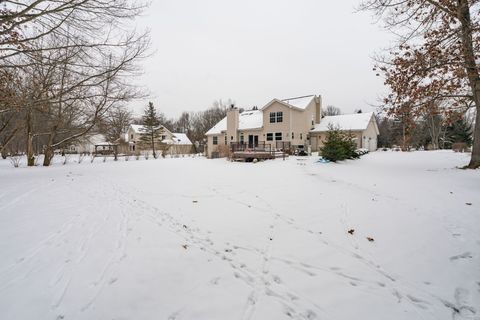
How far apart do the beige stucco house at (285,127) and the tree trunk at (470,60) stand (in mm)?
14768

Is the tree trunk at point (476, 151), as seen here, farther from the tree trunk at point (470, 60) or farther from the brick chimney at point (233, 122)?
the brick chimney at point (233, 122)

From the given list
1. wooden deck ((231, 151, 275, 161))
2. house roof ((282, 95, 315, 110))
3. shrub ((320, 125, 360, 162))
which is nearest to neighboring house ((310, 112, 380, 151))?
house roof ((282, 95, 315, 110))

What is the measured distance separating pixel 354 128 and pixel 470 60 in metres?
19.8

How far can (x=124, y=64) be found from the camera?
1241cm

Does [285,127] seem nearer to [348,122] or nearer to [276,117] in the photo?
[276,117]

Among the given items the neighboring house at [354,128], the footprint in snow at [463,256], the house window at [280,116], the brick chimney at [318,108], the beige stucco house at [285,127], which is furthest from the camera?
the brick chimney at [318,108]

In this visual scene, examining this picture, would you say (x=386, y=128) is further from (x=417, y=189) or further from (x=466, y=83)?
(x=417, y=189)

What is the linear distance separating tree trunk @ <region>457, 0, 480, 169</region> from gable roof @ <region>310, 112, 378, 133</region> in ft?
54.4

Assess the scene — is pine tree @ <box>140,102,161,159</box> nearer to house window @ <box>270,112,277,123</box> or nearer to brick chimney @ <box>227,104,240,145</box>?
brick chimney @ <box>227,104,240,145</box>

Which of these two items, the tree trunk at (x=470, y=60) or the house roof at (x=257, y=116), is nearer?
the tree trunk at (x=470, y=60)

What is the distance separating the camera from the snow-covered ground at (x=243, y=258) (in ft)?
7.83

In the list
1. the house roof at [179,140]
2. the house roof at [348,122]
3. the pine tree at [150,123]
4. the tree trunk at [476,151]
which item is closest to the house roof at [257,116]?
the house roof at [348,122]

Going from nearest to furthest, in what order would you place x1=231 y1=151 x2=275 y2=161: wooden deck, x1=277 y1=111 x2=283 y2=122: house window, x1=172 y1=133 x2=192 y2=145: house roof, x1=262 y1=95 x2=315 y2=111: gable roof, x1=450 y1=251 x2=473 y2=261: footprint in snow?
1. x1=450 y1=251 x2=473 y2=261: footprint in snow
2. x1=231 y1=151 x2=275 y2=161: wooden deck
3. x1=262 y1=95 x2=315 y2=111: gable roof
4. x1=277 y1=111 x2=283 y2=122: house window
5. x1=172 y1=133 x2=192 y2=145: house roof

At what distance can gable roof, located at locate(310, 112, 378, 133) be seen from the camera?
89.7ft
